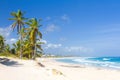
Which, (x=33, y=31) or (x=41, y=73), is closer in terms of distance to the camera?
(x=41, y=73)

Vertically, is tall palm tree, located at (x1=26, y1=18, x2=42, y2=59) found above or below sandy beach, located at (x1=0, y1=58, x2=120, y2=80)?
above

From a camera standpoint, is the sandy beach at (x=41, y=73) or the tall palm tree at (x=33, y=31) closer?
the sandy beach at (x=41, y=73)

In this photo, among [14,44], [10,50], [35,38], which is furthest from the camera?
[10,50]

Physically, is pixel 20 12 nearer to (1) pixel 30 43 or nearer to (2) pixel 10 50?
(1) pixel 30 43

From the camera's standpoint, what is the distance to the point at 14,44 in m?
55.2

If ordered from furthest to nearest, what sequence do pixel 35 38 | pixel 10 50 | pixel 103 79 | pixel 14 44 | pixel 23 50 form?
pixel 10 50 → pixel 14 44 → pixel 23 50 → pixel 35 38 → pixel 103 79

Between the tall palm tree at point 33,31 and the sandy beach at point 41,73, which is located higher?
the tall palm tree at point 33,31

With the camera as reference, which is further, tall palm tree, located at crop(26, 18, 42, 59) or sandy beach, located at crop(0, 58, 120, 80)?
tall palm tree, located at crop(26, 18, 42, 59)

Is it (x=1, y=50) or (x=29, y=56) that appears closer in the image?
(x=29, y=56)

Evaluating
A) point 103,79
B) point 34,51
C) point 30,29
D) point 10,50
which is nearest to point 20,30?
point 30,29

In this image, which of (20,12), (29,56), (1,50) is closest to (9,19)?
(20,12)

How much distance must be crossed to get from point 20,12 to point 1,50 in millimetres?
17521

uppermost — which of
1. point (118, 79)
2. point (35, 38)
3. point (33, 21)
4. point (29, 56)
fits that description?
point (33, 21)

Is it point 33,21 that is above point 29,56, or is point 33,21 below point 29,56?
above
